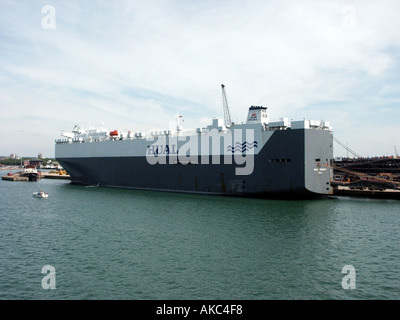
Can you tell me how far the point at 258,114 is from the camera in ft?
95.7

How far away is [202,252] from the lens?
43.7ft

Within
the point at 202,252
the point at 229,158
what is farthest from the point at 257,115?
the point at 202,252

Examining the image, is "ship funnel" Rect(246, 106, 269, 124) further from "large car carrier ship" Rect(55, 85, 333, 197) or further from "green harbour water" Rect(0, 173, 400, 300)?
"green harbour water" Rect(0, 173, 400, 300)

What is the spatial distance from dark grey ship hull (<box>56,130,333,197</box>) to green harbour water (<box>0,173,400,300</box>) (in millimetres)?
3603

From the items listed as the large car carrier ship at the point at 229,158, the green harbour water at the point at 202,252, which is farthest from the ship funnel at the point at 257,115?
the green harbour water at the point at 202,252

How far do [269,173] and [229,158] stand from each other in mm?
4081

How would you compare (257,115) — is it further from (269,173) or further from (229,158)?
(269,173)

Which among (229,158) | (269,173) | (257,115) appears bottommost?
(269,173)

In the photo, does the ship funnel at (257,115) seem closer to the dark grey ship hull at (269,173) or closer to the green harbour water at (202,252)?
the dark grey ship hull at (269,173)

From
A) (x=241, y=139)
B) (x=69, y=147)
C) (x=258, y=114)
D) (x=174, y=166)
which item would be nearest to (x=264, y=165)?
(x=241, y=139)

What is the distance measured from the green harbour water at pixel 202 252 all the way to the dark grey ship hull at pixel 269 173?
11.8ft

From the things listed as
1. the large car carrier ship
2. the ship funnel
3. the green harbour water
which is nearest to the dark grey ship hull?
the large car carrier ship

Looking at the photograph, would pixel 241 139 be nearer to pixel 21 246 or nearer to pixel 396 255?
pixel 396 255

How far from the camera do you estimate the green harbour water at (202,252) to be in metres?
9.92
